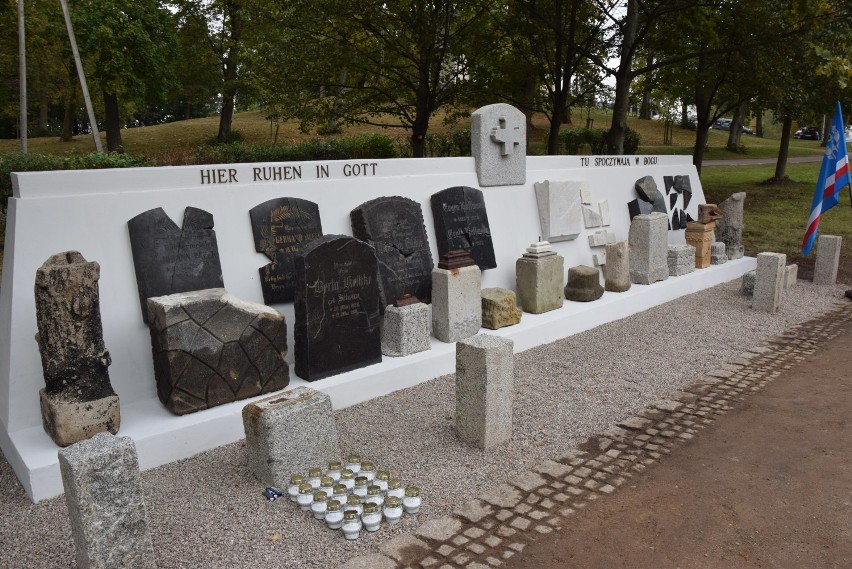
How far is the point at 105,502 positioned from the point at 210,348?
188 centimetres

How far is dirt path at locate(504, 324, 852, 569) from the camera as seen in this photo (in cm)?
389

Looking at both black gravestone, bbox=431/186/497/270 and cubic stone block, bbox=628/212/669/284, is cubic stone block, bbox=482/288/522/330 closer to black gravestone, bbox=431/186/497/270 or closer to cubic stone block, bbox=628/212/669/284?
black gravestone, bbox=431/186/497/270

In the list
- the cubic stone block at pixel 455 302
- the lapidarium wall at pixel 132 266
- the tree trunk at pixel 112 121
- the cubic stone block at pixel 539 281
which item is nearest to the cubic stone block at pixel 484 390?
the lapidarium wall at pixel 132 266

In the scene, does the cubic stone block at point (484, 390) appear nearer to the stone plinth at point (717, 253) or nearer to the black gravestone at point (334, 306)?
the black gravestone at point (334, 306)

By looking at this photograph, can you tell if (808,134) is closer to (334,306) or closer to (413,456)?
(334,306)

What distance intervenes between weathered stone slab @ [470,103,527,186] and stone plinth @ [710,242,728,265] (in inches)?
171

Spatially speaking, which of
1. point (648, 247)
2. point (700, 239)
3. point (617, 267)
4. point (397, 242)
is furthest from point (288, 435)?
point (700, 239)

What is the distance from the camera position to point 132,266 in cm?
561

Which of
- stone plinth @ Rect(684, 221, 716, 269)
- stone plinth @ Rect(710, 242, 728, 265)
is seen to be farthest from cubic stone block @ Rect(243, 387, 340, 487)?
stone plinth @ Rect(710, 242, 728, 265)

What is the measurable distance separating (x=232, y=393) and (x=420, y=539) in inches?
86.6

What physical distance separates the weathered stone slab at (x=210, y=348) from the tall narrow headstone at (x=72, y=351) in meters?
0.44

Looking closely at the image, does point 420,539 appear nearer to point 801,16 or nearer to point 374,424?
point 374,424

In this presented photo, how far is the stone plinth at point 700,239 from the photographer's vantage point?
10891 mm

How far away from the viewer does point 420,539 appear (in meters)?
4.04
